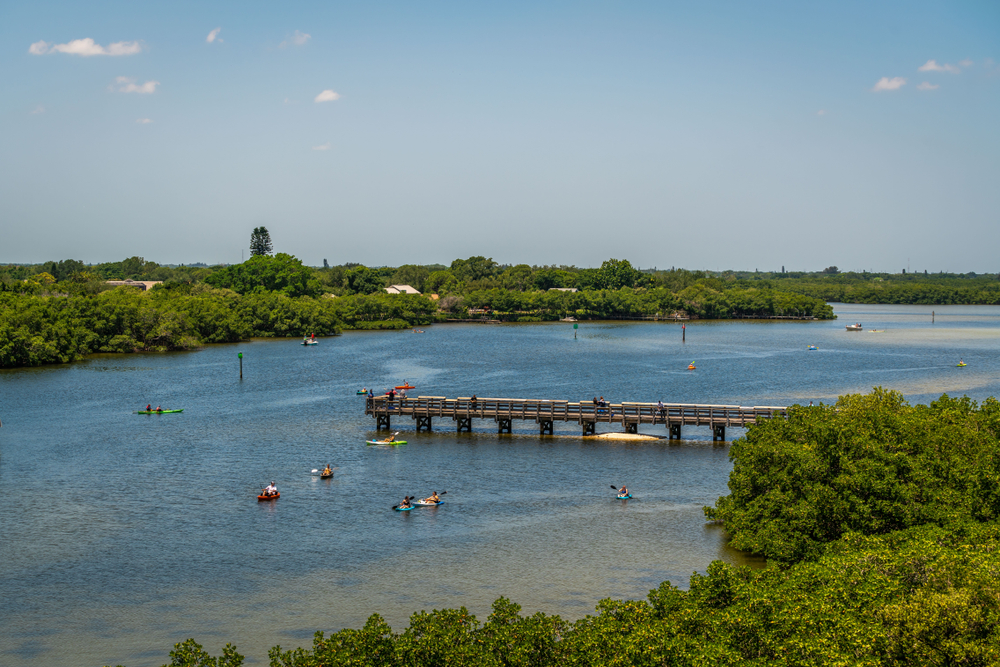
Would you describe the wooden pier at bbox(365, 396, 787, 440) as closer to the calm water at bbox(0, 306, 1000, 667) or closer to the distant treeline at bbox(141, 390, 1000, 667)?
the calm water at bbox(0, 306, 1000, 667)

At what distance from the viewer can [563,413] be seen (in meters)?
57.6

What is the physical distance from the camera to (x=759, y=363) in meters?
103

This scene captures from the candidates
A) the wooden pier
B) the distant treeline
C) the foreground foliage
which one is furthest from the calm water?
the foreground foliage

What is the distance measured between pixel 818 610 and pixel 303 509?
2761cm

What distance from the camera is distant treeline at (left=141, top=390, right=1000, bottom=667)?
17188 mm

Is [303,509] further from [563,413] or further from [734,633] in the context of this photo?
[734,633]

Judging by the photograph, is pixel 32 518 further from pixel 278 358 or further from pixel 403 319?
pixel 403 319

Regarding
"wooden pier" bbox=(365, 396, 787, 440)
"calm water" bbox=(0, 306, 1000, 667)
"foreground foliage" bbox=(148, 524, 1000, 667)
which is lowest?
"calm water" bbox=(0, 306, 1000, 667)

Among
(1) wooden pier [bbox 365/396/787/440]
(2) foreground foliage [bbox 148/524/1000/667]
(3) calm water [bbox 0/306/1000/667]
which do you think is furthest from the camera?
(1) wooden pier [bbox 365/396/787/440]

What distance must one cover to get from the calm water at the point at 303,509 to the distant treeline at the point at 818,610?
224 inches

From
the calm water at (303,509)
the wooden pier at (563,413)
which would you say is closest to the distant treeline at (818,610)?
the calm water at (303,509)

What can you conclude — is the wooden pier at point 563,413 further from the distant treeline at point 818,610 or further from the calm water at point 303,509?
the distant treeline at point 818,610

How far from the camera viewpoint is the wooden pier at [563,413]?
5472 cm

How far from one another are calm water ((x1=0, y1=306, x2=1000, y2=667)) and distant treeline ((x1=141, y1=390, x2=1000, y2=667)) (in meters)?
5.70
